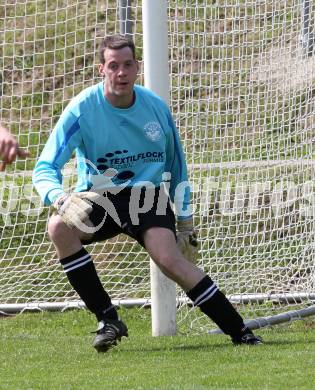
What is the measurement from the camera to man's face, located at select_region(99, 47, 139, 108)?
6.02 metres

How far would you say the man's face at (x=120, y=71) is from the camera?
602 centimetres

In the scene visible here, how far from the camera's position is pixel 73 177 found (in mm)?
9359

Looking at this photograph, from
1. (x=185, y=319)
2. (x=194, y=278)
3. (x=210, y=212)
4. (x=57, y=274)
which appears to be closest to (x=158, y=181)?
(x=194, y=278)

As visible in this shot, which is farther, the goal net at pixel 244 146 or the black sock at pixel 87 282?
the goal net at pixel 244 146

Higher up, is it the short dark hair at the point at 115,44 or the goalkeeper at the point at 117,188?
the short dark hair at the point at 115,44

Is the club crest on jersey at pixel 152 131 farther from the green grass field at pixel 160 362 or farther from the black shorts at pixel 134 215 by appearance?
the green grass field at pixel 160 362

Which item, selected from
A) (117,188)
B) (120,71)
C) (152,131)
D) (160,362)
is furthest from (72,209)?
(160,362)

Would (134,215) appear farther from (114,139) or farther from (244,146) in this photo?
(244,146)

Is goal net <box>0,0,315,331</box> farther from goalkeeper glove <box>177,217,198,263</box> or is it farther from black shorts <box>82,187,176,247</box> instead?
black shorts <box>82,187,176,247</box>

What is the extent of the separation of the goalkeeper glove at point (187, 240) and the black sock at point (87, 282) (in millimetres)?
514

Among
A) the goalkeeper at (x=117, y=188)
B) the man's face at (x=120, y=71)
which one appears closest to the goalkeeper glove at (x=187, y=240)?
the goalkeeper at (x=117, y=188)

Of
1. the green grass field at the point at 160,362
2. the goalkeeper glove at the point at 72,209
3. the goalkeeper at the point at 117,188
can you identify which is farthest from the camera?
the goalkeeper at the point at 117,188

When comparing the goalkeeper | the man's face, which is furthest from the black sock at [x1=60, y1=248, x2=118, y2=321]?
the man's face

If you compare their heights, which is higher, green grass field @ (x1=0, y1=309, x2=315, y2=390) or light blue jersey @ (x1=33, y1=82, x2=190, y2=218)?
light blue jersey @ (x1=33, y1=82, x2=190, y2=218)
